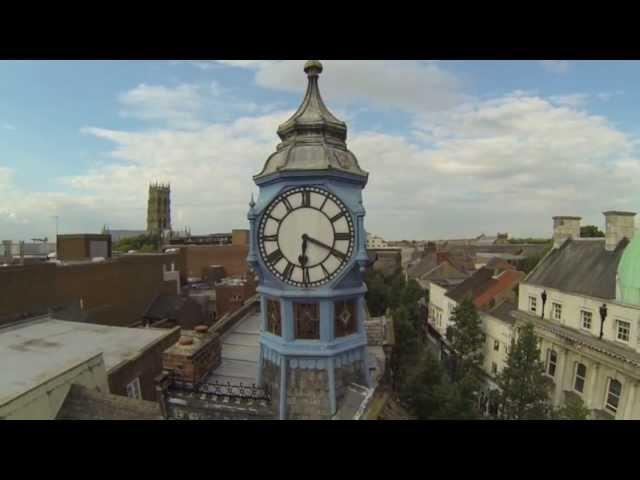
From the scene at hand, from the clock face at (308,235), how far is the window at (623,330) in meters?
15.6

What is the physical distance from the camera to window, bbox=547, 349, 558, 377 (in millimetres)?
16938

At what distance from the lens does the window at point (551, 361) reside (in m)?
16.9

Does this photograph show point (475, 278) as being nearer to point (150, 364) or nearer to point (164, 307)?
point (150, 364)

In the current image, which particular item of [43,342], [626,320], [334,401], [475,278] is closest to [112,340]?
[43,342]

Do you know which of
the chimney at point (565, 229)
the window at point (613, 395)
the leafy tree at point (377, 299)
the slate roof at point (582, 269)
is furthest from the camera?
the leafy tree at point (377, 299)

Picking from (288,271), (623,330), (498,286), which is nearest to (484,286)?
(498,286)

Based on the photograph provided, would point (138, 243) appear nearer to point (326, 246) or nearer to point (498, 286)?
point (498, 286)

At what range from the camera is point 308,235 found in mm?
4383

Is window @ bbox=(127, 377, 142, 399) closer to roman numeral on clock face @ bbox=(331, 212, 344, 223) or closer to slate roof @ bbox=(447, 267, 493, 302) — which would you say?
roman numeral on clock face @ bbox=(331, 212, 344, 223)

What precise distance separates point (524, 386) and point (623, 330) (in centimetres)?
512

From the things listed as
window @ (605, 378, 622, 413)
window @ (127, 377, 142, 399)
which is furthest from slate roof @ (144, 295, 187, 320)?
window @ (605, 378, 622, 413)

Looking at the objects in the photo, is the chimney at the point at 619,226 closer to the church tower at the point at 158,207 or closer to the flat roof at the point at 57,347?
the flat roof at the point at 57,347

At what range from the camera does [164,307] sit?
31312mm

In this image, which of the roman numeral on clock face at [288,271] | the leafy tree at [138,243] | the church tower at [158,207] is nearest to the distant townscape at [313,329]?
the roman numeral on clock face at [288,271]
